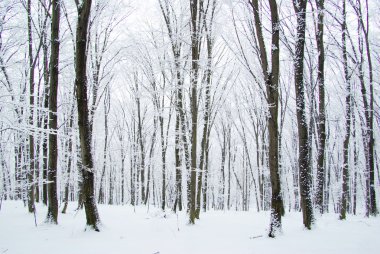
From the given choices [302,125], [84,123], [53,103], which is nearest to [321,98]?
[302,125]

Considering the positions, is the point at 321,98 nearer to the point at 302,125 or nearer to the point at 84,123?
the point at 302,125

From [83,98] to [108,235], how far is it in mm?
3465

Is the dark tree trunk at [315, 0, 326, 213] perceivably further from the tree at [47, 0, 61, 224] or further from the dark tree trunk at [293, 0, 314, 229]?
the tree at [47, 0, 61, 224]

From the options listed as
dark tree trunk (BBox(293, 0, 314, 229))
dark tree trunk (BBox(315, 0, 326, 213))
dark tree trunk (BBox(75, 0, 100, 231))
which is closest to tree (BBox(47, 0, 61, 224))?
dark tree trunk (BBox(75, 0, 100, 231))

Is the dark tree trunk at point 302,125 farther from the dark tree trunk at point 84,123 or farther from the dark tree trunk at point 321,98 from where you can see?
the dark tree trunk at point 84,123

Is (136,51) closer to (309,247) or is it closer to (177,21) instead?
(177,21)

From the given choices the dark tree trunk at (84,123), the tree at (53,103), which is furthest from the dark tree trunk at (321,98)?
the tree at (53,103)

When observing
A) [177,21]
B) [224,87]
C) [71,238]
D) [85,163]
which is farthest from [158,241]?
[224,87]

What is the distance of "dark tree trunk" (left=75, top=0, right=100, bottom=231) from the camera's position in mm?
6492

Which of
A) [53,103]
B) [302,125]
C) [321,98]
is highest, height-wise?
[321,98]

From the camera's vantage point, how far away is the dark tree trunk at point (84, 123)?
6.49 m

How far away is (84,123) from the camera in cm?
664

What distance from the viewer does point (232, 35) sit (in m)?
10.9

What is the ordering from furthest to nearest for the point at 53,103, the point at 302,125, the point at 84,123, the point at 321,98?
the point at 321,98 < the point at 53,103 < the point at 302,125 < the point at 84,123
